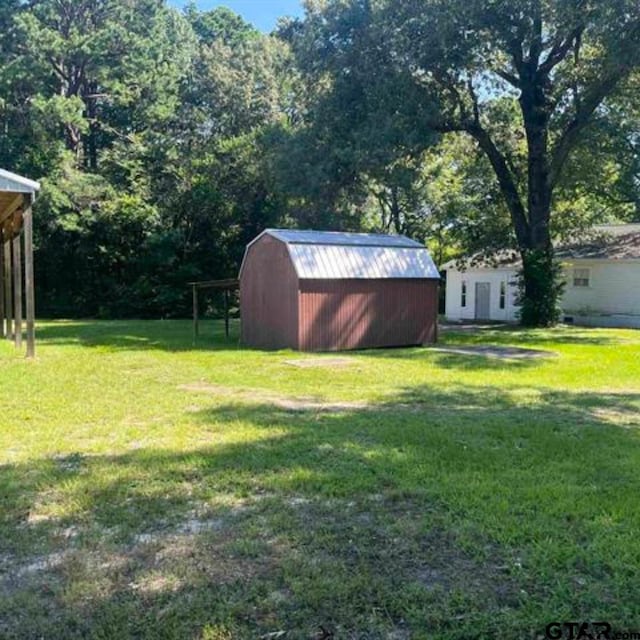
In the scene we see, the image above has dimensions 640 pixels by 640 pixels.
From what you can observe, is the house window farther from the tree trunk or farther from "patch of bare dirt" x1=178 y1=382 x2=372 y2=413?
"patch of bare dirt" x1=178 y1=382 x2=372 y2=413

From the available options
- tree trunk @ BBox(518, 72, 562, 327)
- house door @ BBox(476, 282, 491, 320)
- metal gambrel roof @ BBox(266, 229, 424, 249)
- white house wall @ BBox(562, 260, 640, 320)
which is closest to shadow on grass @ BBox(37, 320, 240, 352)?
Result: metal gambrel roof @ BBox(266, 229, 424, 249)

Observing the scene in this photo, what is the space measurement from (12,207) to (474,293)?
729 inches

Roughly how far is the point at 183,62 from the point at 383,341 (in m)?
24.7

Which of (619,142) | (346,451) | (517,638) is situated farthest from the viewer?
(619,142)

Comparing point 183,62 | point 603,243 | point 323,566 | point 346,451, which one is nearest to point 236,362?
point 346,451

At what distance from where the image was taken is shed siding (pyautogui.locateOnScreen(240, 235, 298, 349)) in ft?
47.8

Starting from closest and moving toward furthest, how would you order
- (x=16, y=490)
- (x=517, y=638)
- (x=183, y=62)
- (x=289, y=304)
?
(x=517, y=638) → (x=16, y=490) → (x=289, y=304) → (x=183, y=62)

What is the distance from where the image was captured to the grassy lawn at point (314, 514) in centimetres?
277

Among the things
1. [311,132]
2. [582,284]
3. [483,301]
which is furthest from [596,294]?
[311,132]

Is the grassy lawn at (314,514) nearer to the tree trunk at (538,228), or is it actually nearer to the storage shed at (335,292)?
the storage shed at (335,292)

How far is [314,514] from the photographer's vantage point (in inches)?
154

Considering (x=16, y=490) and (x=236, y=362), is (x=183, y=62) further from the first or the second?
(x=16, y=490)

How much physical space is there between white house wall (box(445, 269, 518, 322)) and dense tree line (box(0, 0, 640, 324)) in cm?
150

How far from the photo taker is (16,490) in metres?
4.35
